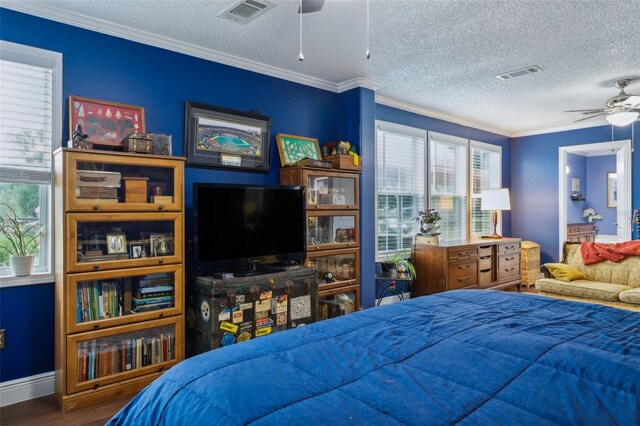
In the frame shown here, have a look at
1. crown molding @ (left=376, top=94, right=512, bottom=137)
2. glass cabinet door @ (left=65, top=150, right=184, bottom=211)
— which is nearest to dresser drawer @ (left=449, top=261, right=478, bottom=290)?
crown molding @ (left=376, top=94, right=512, bottom=137)

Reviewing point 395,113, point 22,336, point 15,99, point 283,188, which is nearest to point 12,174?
point 15,99

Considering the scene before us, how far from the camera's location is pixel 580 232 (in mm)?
7914

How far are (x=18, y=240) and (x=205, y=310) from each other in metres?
1.35

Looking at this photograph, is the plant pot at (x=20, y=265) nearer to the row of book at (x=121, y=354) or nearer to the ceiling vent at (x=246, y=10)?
the row of book at (x=121, y=354)

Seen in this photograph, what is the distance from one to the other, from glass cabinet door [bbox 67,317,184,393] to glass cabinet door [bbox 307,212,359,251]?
148 cm

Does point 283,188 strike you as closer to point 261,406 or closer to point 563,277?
point 261,406

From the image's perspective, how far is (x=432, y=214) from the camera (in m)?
5.22

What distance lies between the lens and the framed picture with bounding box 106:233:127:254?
2.71 meters

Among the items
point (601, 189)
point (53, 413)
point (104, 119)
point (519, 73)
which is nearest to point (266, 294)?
point (53, 413)

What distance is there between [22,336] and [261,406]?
252 cm

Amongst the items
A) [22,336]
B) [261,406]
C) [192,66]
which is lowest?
[22,336]

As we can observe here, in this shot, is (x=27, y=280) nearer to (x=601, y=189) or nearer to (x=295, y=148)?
(x=295, y=148)

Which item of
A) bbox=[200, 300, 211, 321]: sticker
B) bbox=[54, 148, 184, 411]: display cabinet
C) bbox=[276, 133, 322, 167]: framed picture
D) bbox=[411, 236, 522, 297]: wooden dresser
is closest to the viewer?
bbox=[54, 148, 184, 411]: display cabinet

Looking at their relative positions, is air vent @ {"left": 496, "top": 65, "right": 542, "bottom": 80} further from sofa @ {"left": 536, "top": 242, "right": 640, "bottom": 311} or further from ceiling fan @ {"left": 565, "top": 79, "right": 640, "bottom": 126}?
sofa @ {"left": 536, "top": 242, "right": 640, "bottom": 311}
